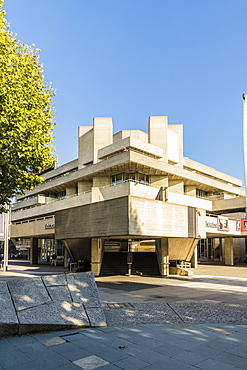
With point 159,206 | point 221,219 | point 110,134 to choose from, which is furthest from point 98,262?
point 110,134

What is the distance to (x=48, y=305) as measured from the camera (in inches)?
331

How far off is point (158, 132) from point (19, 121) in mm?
32965

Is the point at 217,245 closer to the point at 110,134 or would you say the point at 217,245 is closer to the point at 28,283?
the point at 110,134

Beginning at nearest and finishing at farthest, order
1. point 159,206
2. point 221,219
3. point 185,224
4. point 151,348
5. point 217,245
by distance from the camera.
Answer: point 151,348 < point 159,206 < point 185,224 < point 221,219 < point 217,245

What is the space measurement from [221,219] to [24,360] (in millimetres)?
34298

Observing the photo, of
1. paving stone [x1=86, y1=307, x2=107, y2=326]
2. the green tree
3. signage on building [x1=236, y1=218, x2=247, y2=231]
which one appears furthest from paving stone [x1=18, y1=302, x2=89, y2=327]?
signage on building [x1=236, y1=218, x2=247, y2=231]

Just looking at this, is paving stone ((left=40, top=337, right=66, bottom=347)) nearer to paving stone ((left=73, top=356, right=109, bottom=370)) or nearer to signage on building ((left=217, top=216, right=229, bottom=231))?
paving stone ((left=73, top=356, right=109, bottom=370))

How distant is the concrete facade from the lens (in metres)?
23.2

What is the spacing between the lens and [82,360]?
6.13 meters

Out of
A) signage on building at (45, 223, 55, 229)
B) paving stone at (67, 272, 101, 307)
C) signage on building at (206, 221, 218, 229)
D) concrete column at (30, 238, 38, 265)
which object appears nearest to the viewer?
paving stone at (67, 272, 101, 307)

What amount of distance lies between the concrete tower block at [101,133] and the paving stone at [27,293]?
3663cm

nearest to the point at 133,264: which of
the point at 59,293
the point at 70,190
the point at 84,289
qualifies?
the point at 84,289

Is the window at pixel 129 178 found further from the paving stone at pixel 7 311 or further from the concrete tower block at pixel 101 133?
the paving stone at pixel 7 311

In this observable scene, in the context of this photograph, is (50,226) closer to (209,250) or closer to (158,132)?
(158,132)
